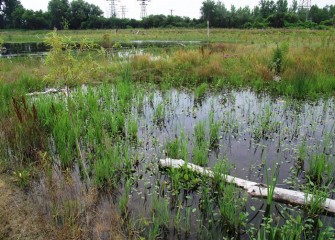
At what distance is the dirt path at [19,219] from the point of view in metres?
3.65

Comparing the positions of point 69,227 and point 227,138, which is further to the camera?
point 227,138

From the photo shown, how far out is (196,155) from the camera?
541cm

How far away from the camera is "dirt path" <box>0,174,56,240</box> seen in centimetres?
365

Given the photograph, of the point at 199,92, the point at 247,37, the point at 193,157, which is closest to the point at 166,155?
the point at 193,157

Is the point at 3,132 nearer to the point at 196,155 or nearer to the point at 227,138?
the point at 196,155

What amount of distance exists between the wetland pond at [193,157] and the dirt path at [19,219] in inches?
9.4

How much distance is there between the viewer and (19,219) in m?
3.94

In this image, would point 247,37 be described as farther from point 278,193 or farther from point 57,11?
point 57,11

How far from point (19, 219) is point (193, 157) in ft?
10.2

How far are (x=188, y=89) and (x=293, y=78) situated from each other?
405cm

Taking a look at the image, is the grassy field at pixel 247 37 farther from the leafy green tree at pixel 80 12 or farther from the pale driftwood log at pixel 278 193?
the leafy green tree at pixel 80 12

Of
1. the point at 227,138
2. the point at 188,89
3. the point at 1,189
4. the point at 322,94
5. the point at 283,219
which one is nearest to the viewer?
the point at 283,219

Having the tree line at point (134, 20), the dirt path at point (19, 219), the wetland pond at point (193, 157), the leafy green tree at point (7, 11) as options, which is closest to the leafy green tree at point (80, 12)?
the tree line at point (134, 20)

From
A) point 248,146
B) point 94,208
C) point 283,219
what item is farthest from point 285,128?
point 94,208
